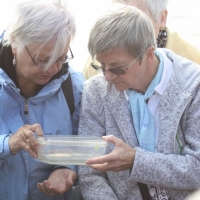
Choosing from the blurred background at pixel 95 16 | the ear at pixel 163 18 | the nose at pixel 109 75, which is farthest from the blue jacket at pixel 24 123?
the blurred background at pixel 95 16

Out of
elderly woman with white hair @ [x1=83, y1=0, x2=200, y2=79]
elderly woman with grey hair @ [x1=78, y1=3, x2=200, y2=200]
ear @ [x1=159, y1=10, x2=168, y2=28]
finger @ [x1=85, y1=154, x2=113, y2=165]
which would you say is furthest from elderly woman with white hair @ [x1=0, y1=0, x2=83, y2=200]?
ear @ [x1=159, y1=10, x2=168, y2=28]

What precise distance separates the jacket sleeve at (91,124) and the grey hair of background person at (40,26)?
1.19 ft

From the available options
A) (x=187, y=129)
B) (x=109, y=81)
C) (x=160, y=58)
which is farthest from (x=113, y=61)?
(x=187, y=129)

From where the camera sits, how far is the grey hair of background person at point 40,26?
2.33 metres

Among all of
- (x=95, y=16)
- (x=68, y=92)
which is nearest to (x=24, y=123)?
(x=68, y=92)

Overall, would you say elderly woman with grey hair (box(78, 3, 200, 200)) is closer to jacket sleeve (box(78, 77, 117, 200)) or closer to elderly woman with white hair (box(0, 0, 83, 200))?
jacket sleeve (box(78, 77, 117, 200))

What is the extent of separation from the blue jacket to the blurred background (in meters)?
3.15

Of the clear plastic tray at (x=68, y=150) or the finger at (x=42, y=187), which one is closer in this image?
the clear plastic tray at (x=68, y=150)

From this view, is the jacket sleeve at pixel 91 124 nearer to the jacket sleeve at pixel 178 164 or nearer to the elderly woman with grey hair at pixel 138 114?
the elderly woman with grey hair at pixel 138 114

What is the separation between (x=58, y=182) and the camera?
2506 millimetres

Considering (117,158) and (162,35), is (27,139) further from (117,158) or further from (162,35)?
(162,35)

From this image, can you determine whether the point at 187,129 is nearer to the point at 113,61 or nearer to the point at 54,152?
the point at 113,61

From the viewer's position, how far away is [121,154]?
7.61ft

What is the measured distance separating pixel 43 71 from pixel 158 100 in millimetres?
645
